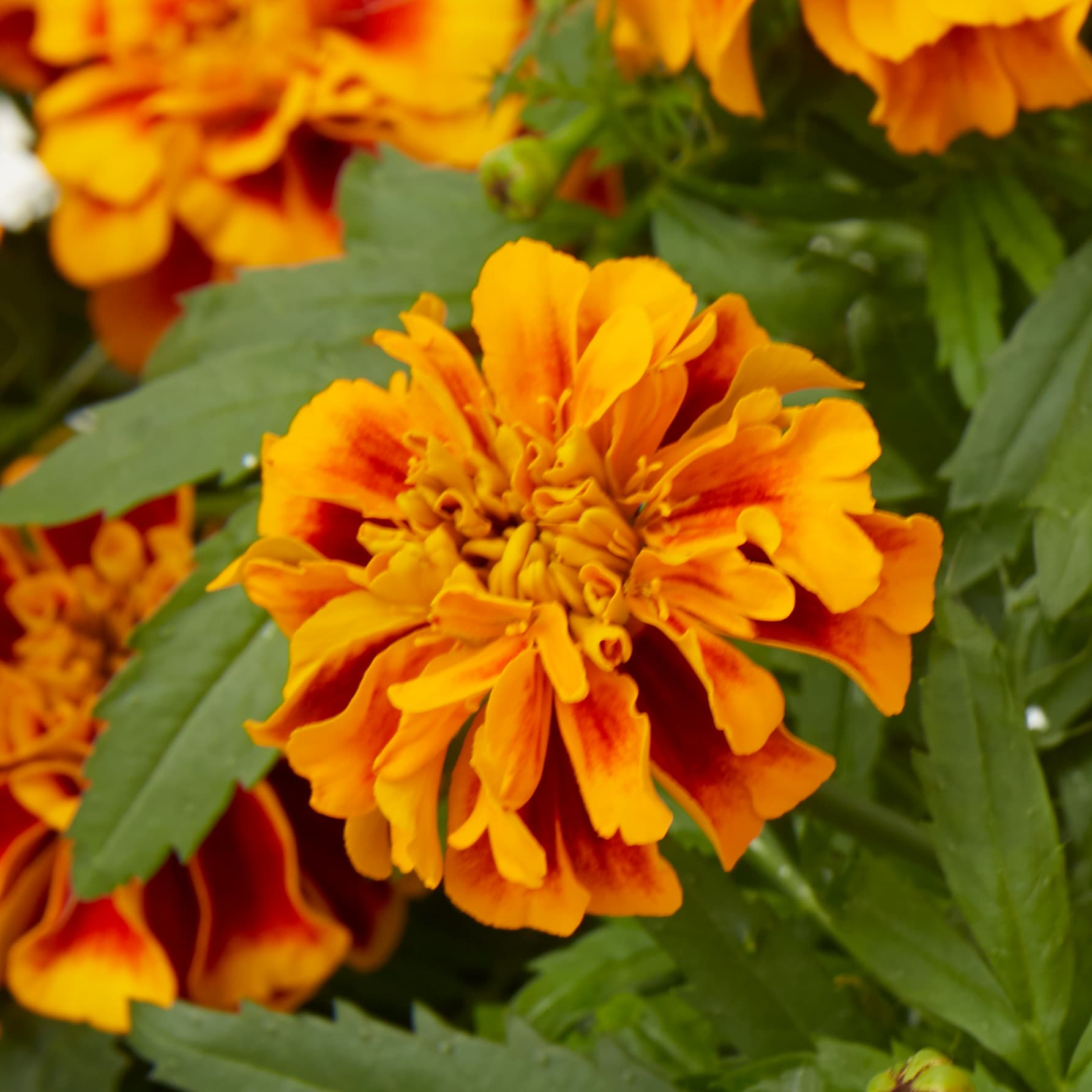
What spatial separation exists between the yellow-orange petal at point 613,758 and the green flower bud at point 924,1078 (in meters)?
0.09

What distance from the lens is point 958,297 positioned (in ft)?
1.74

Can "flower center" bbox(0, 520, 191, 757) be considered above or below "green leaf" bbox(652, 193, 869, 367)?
below

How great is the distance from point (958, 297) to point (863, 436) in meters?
0.21

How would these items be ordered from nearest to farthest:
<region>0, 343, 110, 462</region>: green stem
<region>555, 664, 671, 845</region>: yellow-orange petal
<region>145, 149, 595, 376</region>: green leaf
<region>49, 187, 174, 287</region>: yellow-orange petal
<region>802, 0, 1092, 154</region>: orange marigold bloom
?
1. <region>555, 664, 671, 845</region>: yellow-orange petal
2. <region>802, 0, 1092, 154</region>: orange marigold bloom
3. <region>145, 149, 595, 376</region>: green leaf
4. <region>49, 187, 174, 287</region>: yellow-orange petal
5. <region>0, 343, 110, 462</region>: green stem

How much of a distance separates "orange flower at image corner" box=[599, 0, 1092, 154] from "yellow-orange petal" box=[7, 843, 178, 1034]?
43 centimetres

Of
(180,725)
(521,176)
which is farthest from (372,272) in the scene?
(180,725)

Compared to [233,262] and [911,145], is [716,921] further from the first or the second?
[233,262]

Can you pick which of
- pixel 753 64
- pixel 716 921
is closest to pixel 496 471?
pixel 716 921

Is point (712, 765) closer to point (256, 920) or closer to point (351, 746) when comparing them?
point (351, 746)

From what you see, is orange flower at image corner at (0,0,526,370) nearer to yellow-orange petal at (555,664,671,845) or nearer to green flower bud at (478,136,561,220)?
green flower bud at (478,136,561,220)

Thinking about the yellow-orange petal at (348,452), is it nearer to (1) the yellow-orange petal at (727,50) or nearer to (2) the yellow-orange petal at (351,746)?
(2) the yellow-orange petal at (351,746)

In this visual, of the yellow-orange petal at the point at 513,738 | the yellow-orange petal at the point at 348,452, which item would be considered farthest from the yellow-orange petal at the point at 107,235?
the yellow-orange petal at the point at 513,738

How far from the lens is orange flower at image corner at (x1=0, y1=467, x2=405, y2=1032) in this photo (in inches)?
24.0

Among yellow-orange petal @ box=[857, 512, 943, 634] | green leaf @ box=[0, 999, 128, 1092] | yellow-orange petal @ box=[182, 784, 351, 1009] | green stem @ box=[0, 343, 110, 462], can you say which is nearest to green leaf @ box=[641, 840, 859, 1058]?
yellow-orange petal @ box=[857, 512, 943, 634]
